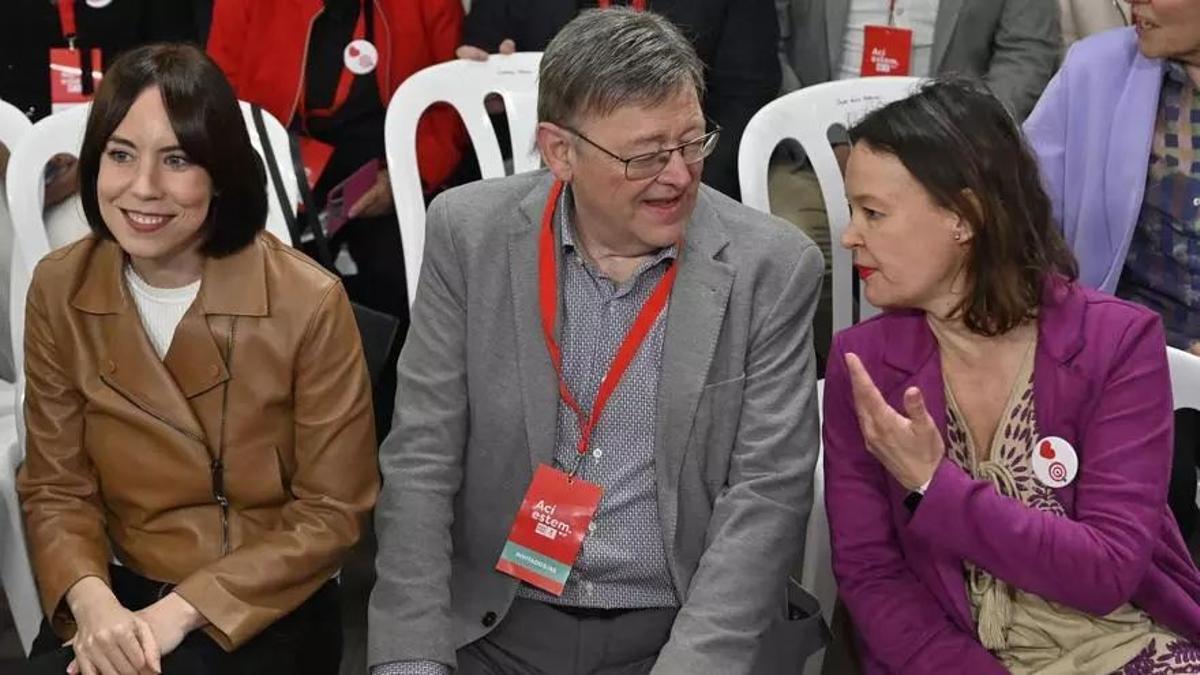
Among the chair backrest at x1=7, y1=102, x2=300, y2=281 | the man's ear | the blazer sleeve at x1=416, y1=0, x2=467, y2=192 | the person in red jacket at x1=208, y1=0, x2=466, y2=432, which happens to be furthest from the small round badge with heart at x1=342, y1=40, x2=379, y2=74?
the man's ear

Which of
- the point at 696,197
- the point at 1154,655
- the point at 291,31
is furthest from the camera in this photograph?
the point at 291,31

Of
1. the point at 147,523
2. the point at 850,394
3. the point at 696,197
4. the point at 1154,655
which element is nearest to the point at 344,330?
the point at 147,523

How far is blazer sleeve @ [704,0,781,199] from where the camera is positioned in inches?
139

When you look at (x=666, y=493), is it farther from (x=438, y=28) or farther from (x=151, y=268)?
(x=438, y=28)

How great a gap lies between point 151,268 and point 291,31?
1.47 m

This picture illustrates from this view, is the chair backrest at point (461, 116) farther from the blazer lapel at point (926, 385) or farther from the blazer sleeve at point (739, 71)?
the blazer lapel at point (926, 385)

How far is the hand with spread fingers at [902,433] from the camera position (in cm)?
184

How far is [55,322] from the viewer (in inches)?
83.4

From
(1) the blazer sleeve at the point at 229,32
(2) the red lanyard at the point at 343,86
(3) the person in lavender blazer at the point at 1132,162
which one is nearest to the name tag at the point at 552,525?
(3) the person in lavender blazer at the point at 1132,162

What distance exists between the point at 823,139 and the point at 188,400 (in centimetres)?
153

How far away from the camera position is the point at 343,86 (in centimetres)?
349

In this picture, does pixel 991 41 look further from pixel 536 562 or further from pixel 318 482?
pixel 318 482

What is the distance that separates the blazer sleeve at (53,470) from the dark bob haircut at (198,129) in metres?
0.20

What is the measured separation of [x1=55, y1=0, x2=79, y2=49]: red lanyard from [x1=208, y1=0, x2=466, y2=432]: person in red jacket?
0.35 m
